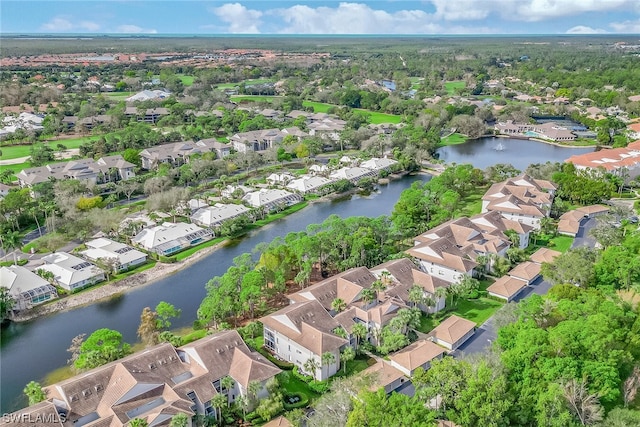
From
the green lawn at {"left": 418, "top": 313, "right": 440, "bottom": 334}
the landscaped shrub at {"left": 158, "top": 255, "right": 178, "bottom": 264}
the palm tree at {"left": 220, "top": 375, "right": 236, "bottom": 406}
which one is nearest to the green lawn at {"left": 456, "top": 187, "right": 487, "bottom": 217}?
the green lawn at {"left": 418, "top": 313, "right": 440, "bottom": 334}

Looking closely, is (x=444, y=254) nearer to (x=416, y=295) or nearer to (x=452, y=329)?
(x=416, y=295)

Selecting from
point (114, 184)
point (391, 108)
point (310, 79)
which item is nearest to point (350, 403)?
point (114, 184)

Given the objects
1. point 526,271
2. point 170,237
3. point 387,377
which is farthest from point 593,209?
point 170,237

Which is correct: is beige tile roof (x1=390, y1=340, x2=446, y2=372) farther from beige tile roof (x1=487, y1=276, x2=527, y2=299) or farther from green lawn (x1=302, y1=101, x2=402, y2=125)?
green lawn (x1=302, y1=101, x2=402, y2=125)

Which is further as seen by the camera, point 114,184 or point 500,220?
point 114,184

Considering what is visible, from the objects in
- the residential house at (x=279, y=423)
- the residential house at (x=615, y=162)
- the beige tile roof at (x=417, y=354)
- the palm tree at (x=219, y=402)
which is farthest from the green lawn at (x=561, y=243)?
the palm tree at (x=219, y=402)

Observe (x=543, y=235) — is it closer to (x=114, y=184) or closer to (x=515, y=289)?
(x=515, y=289)

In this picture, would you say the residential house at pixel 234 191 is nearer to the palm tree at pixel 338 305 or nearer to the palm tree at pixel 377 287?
the palm tree at pixel 377 287
